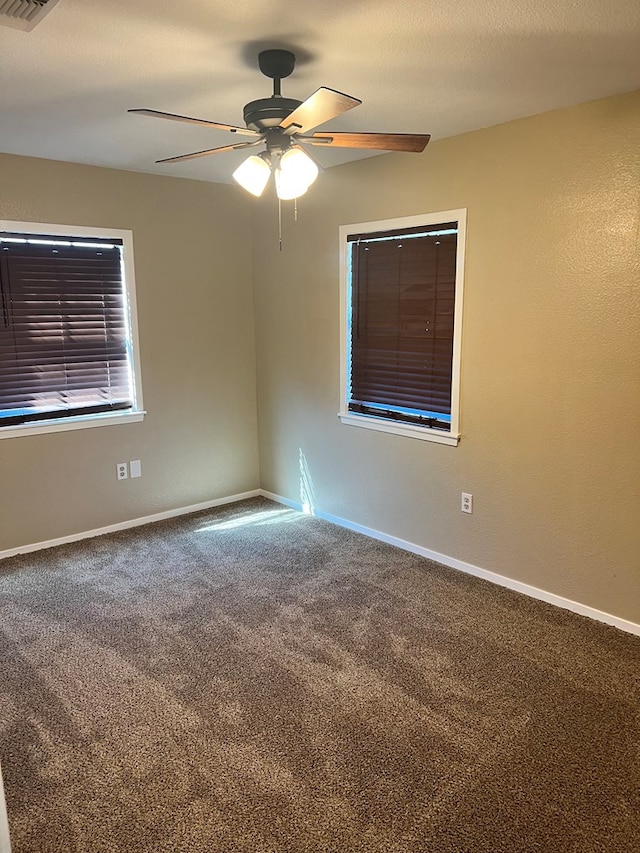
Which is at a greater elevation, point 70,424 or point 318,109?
point 318,109

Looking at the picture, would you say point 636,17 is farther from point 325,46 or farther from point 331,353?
point 331,353

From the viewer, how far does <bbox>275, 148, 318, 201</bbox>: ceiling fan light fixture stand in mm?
2164

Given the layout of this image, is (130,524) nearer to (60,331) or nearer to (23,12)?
(60,331)

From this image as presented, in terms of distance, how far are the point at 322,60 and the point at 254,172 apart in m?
0.47

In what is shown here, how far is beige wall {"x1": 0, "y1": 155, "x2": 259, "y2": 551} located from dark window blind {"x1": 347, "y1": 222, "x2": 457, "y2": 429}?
1.13 meters

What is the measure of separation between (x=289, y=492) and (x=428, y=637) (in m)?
2.08

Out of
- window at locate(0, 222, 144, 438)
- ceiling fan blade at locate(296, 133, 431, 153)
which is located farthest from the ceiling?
window at locate(0, 222, 144, 438)

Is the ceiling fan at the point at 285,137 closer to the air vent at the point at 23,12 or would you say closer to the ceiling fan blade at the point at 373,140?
the ceiling fan blade at the point at 373,140

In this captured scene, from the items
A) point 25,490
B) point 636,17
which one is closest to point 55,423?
point 25,490

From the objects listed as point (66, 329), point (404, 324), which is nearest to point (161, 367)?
point (66, 329)

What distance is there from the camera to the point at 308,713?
232 centimetres

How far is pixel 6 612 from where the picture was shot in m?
3.11

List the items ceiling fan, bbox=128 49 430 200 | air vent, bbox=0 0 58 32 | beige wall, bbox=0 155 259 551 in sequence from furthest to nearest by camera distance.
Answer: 1. beige wall, bbox=0 155 259 551
2. ceiling fan, bbox=128 49 430 200
3. air vent, bbox=0 0 58 32

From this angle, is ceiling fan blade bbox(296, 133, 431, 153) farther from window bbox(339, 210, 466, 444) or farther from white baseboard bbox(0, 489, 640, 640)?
white baseboard bbox(0, 489, 640, 640)
